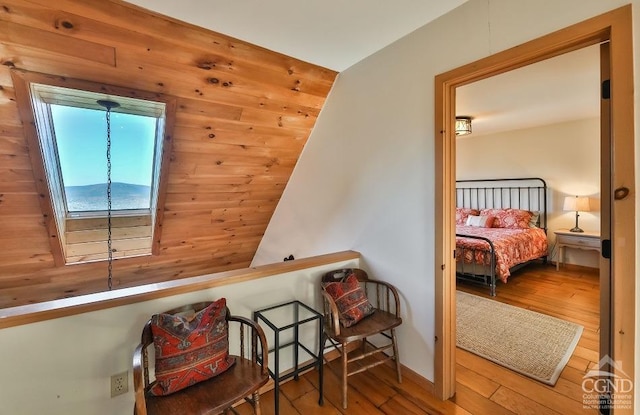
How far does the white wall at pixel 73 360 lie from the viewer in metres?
1.31

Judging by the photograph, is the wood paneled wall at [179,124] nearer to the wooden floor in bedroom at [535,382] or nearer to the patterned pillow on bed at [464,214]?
the wooden floor in bedroom at [535,382]

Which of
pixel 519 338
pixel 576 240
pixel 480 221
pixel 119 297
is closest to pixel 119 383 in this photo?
pixel 119 297

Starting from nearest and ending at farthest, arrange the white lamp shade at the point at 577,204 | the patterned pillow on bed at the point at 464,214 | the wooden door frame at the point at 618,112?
the wooden door frame at the point at 618,112
the white lamp shade at the point at 577,204
the patterned pillow on bed at the point at 464,214

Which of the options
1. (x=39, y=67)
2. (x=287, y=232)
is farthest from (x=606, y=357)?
(x=39, y=67)

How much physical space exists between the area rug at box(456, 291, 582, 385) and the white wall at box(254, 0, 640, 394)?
2.74ft

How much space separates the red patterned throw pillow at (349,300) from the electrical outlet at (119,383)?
1230 mm

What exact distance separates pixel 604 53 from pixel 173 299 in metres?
2.45

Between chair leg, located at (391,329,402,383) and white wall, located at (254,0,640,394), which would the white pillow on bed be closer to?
white wall, located at (254,0,640,394)

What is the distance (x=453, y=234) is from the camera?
1970 mm

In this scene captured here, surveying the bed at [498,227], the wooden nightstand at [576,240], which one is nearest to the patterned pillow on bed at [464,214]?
the bed at [498,227]

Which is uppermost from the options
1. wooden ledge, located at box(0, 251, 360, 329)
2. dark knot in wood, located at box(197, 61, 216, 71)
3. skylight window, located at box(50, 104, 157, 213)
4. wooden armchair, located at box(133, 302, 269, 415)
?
dark knot in wood, located at box(197, 61, 216, 71)

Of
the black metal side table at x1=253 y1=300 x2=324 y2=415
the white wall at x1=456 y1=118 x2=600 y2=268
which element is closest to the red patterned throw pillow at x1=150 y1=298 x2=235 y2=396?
the black metal side table at x1=253 y1=300 x2=324 y2=415

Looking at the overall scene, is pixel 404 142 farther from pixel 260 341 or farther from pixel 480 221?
pixel 480 221

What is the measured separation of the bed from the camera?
380 cm
